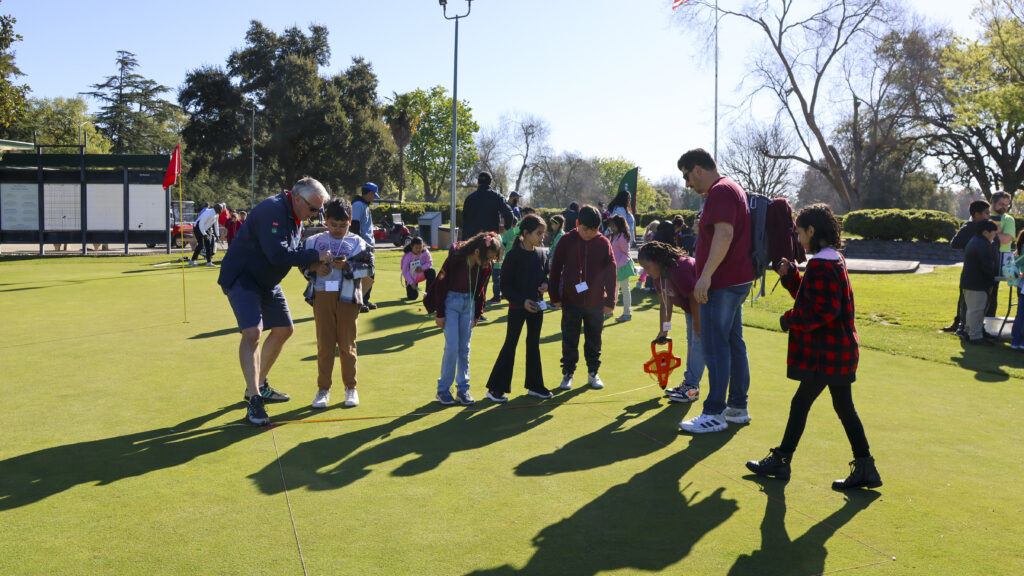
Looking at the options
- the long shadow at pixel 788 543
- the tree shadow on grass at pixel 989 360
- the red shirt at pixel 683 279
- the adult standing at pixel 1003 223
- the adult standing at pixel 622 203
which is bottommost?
the long shadow at pixel 788 543

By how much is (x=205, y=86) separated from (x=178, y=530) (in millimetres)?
54687

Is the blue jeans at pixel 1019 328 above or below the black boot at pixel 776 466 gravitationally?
above

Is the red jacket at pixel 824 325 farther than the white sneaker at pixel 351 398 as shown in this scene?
No

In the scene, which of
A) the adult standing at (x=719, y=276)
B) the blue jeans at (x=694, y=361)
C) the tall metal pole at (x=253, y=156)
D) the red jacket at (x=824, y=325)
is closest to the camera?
the red jacket at (x=824, y=325)

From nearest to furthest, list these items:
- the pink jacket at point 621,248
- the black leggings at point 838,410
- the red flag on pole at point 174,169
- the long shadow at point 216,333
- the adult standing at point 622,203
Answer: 1. the black leggings at point 838,410
2. the long shadow at point 216,333
3. the pink jacket at point 621,248
4. the adult standing at point 622,203
5. the red flag on pole at point 174,169

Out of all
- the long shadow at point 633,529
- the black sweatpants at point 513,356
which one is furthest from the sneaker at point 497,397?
the long shadow at point 633,529

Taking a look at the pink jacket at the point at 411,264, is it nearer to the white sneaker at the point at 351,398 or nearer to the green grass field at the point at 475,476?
the green grass field at the point at 475,476

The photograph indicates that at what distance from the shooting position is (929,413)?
6348 millimetres

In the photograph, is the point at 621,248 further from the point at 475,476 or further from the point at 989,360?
the point at 475,476

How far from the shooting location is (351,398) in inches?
253

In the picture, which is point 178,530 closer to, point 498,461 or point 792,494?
point 498,461

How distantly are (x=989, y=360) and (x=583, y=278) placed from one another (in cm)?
568

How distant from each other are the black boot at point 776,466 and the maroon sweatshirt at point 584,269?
2.65 m

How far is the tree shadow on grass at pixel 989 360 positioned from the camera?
26.5ft
